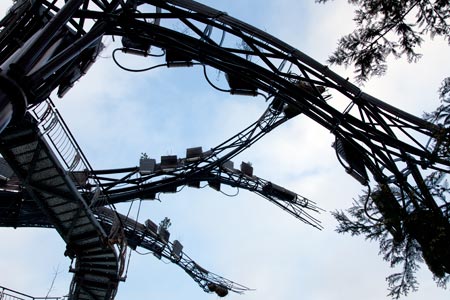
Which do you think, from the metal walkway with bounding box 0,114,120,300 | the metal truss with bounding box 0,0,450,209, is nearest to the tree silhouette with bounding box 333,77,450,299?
the metal truss with bounding box 0,0,450,209

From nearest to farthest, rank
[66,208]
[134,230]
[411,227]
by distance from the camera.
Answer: [411,227], [66,208], [134,230]

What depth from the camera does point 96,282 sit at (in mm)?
16641

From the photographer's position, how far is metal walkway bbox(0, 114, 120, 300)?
12195 millimetres

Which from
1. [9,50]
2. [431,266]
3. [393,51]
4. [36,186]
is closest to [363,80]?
[393,51]

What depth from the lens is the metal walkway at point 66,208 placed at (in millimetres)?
12195

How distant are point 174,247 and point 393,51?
1479cm

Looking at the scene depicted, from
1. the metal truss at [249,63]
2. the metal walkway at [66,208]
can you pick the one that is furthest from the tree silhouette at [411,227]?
the metal walkway at [66,208]

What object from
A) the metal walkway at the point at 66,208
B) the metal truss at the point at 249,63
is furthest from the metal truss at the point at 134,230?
the metal truss at the point at 249,63

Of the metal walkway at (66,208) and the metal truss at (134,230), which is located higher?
the metal truss at (134,230)

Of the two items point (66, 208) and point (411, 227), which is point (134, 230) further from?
point (411, 227)

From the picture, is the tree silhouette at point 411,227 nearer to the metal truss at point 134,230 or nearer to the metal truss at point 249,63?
the metal truss at point 249,63

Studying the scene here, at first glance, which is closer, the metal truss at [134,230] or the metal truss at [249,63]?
the metal truss at [249,63]

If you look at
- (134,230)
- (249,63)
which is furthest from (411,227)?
(134,230)

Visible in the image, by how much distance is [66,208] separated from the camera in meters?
14.3
